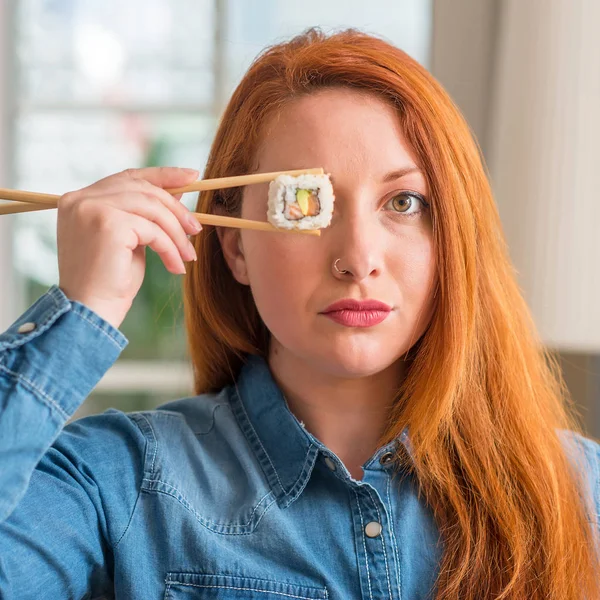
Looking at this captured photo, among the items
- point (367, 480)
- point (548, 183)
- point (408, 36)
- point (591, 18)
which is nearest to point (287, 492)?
point (367, 480)

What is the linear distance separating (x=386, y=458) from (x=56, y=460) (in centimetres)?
44

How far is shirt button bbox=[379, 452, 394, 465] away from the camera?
113 centimetres

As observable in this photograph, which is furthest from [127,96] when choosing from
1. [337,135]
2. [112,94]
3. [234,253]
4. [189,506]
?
[189,506]

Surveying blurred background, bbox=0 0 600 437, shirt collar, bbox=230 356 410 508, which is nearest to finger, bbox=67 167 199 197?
shirt collar, bbox=230 356 410 508

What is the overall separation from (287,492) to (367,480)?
112 mm

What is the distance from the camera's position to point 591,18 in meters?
1.61

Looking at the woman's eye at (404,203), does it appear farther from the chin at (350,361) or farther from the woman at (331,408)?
the chin at (350,361)

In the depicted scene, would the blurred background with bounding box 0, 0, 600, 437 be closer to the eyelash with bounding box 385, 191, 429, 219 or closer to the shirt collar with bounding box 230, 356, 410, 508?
the shirt collar with bounding box 230, 356, 410, 508

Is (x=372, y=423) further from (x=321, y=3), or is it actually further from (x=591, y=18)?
(x=321, y=3)

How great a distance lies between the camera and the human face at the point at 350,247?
3.37ft

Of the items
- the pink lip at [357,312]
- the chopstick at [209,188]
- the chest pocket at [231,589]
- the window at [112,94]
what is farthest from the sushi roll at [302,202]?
the window at [112,94]

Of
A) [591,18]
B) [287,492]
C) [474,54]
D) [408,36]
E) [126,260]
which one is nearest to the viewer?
[126,260]

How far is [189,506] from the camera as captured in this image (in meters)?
1.07

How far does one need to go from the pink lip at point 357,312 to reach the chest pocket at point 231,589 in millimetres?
345
